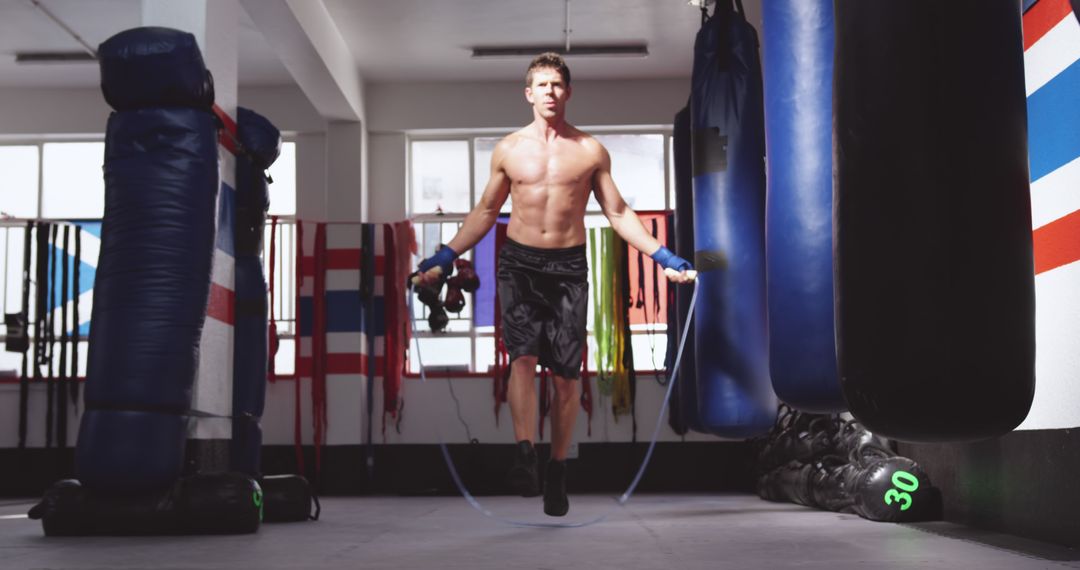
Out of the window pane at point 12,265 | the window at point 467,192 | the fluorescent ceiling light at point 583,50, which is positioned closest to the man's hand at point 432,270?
the fluorescent ceiling light at point 583,50

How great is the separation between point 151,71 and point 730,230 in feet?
7.45

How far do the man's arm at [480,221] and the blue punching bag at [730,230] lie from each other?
75 cm

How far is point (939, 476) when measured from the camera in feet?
16.6

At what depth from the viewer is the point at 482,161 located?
9.75m

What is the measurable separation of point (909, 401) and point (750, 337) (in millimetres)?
2341

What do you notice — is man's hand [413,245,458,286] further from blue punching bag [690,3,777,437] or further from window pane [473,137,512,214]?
window pane [473,137,512,214]

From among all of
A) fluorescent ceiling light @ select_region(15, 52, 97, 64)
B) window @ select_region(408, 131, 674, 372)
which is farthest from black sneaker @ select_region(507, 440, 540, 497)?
fluorescent ceiling light @ select_region(15, 52, 97, 64)

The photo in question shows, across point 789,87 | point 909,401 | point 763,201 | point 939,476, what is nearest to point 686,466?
point 939,476

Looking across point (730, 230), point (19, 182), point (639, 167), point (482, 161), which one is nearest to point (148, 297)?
point (730, 230)

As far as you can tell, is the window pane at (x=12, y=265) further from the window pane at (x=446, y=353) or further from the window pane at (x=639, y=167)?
the window pane at (x=639, y=167)

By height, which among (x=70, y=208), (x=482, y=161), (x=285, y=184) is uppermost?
(x=482, y=161)

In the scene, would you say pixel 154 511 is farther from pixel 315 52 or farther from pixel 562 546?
pixel 315 52

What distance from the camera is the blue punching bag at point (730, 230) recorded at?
4.03 meters

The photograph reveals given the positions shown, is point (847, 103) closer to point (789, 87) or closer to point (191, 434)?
point (789, 87)
